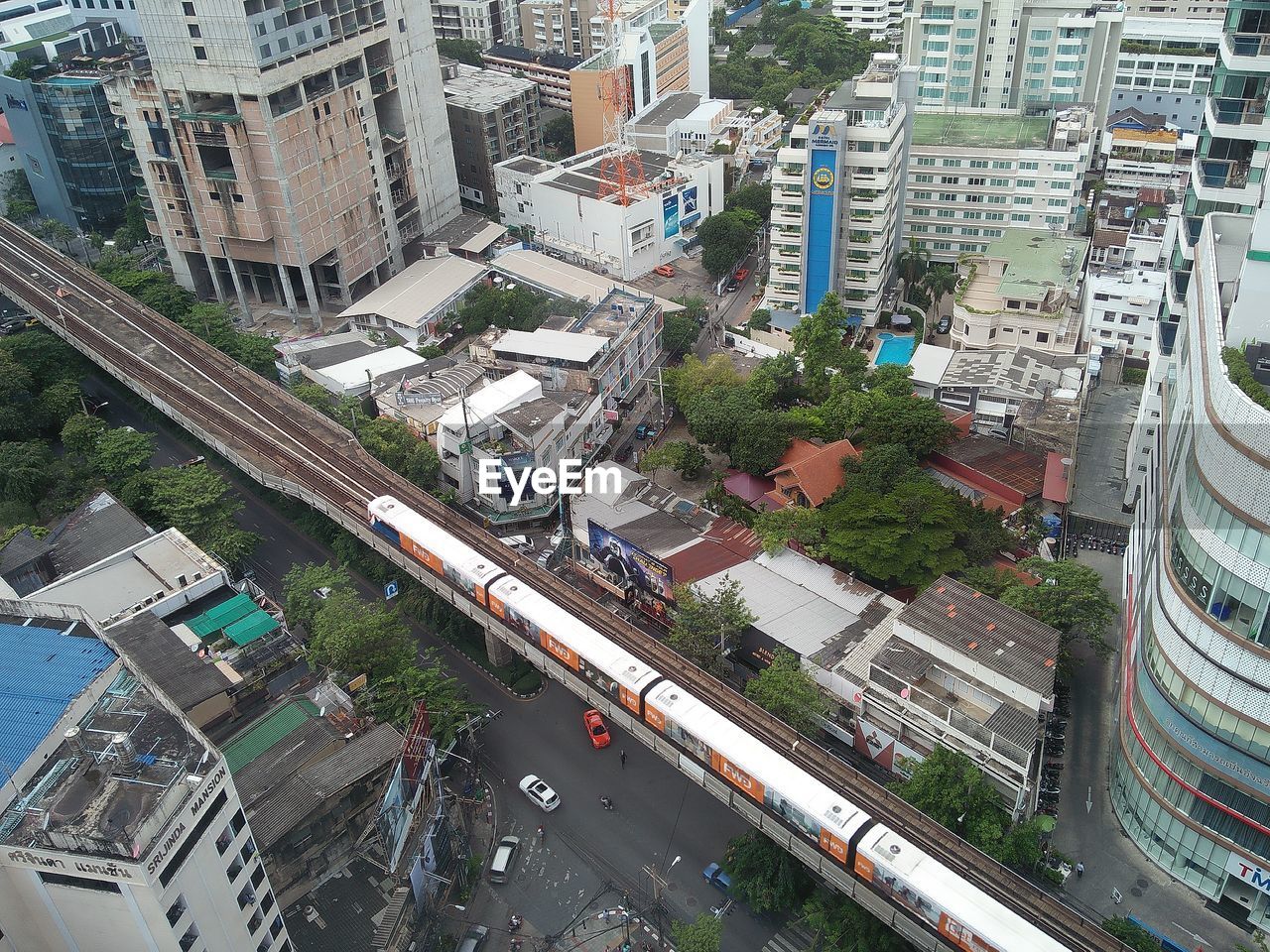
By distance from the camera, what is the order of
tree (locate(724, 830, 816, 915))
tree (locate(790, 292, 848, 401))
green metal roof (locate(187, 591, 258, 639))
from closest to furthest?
tree (locate(724, 830, 816, 915))
green metal roof (locate(187, 591, 258, 639))
tree (locate(790, 292, 848, 401))

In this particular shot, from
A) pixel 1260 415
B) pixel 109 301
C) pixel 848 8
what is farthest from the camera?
pixel 848 8

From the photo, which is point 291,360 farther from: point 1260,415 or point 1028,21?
point 1028,21

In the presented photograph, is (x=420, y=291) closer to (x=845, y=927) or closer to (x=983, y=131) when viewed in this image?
(x=983, y=131)

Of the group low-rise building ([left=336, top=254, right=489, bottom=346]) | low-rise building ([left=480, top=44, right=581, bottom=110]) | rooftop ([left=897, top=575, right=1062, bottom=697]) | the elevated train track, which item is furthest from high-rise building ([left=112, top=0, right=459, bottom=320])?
rooftop ([left=897, top=575, right=1062, bottom=697])

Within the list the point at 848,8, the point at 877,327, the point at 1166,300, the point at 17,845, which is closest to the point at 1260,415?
the point at 1166,300

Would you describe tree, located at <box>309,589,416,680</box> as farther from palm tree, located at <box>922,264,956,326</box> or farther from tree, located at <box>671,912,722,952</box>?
palm tree, located at <box>922,264,956,326</box>

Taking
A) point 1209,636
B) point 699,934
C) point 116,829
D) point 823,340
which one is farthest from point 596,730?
point 823,340

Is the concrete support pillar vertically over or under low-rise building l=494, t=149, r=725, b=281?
under
